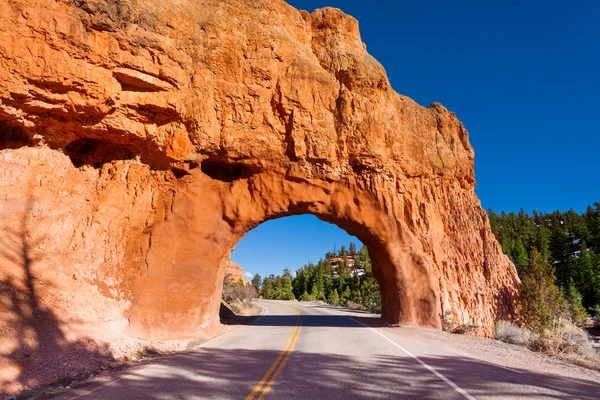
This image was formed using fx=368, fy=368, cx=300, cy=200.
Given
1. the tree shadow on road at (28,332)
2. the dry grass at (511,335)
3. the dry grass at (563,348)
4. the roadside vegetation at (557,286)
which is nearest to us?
the tree shadow on road at (28,332)

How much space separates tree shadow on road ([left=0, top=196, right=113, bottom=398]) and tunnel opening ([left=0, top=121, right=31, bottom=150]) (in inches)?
119

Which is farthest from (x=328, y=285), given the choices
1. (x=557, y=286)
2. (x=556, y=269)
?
(x=557, y=286)

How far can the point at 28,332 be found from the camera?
824 cm

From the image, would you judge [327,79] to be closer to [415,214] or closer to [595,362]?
[415,214]

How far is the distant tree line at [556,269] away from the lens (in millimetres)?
21984

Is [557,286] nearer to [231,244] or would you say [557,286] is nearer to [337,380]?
[231,244]

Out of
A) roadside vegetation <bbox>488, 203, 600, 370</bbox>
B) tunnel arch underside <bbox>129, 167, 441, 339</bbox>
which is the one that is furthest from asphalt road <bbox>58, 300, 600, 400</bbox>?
roadside vegetation <bbox>488, 203, 600, 370</bbox>

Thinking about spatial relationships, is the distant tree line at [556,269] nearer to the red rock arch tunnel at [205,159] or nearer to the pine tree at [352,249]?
the red rock arch tunnel at [205,159]

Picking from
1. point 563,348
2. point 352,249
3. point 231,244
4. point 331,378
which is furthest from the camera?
point 352,249

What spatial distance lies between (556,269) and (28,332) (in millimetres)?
65485

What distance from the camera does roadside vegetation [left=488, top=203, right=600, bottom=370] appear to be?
43.5 feet

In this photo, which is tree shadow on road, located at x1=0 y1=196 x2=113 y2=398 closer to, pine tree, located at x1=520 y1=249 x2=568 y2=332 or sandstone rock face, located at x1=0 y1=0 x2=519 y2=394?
sandstone rock face, located at x1=0 y1=0 x2=519 y2=394

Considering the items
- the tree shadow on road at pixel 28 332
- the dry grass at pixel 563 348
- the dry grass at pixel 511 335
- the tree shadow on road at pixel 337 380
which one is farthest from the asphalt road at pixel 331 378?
the dry grass at pixel 511 335

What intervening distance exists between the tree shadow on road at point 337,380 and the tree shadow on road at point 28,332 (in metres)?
1.25
